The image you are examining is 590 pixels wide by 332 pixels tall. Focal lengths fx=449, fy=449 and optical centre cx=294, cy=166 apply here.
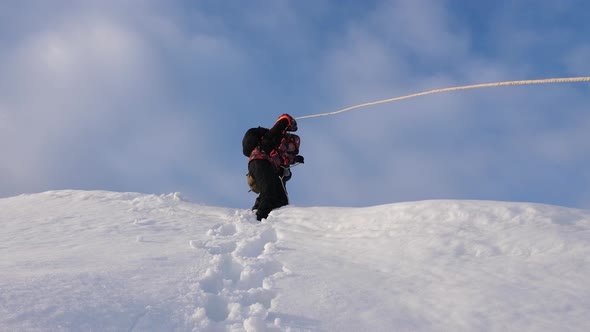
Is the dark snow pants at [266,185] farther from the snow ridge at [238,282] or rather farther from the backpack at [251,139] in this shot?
the snow ridge at [238,282]

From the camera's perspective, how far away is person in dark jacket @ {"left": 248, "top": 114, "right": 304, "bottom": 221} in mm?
7270

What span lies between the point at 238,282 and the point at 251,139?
3.96 m

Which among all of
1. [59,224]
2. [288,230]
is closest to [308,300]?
[288,230]

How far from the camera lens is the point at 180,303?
9.89 ft

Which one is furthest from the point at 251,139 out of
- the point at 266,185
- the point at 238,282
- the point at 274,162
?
the point at 238,282

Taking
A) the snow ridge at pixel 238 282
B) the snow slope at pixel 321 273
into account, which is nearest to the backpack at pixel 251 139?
the snow slope at pixel 321 273

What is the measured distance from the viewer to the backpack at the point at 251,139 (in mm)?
7484

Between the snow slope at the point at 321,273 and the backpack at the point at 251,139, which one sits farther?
the backpack at the point at 251,139

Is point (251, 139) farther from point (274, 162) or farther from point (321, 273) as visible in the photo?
point (321, 273)

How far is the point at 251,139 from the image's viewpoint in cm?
748

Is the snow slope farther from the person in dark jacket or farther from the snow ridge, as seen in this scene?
the person in dark jacket

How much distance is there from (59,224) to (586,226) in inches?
252

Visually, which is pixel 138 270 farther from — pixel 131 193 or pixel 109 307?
pixel 131 193

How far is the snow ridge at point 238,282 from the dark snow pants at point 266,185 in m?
1.46
